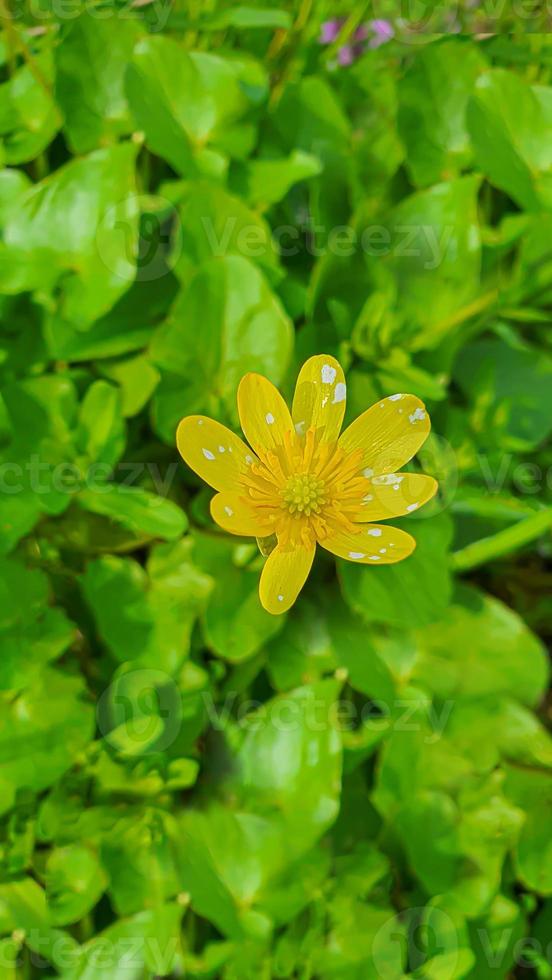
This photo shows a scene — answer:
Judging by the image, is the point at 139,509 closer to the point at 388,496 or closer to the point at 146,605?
the point at 146,605

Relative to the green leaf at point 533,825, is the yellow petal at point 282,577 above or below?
above

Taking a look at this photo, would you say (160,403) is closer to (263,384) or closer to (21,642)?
(21,642)

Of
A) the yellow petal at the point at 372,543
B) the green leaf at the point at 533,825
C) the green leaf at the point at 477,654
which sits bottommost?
the green leaf at the point at 533,825

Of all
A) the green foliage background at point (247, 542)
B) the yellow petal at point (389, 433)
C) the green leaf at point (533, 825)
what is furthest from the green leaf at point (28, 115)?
the green leaf at point (533, 825)

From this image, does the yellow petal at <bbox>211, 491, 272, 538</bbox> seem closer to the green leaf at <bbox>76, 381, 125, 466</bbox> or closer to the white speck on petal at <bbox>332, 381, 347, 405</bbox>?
the white speck on petal at <bbox>332, 381, 347, 405</bbox>

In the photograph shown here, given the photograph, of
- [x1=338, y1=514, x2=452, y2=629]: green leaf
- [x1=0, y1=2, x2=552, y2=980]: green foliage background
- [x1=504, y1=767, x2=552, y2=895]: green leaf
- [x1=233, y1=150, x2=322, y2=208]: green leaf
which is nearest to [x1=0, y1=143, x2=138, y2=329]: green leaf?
[x1=0, y1=2, x2=552, y2=980]: green foliage background

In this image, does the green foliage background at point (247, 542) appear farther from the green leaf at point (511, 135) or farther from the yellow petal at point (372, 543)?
the yellow petal at point (372, 543)

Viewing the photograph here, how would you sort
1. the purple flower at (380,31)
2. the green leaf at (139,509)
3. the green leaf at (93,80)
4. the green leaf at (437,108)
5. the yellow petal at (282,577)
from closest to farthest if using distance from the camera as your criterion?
1. the yellow petal at (282,577)
2. the green leaf at (139,509)
3. the green leaf at (93,80)
4. the green leaf at (437,108)
5. the purple flower at (380,31)

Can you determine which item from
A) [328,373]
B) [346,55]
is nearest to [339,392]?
[328,373]
